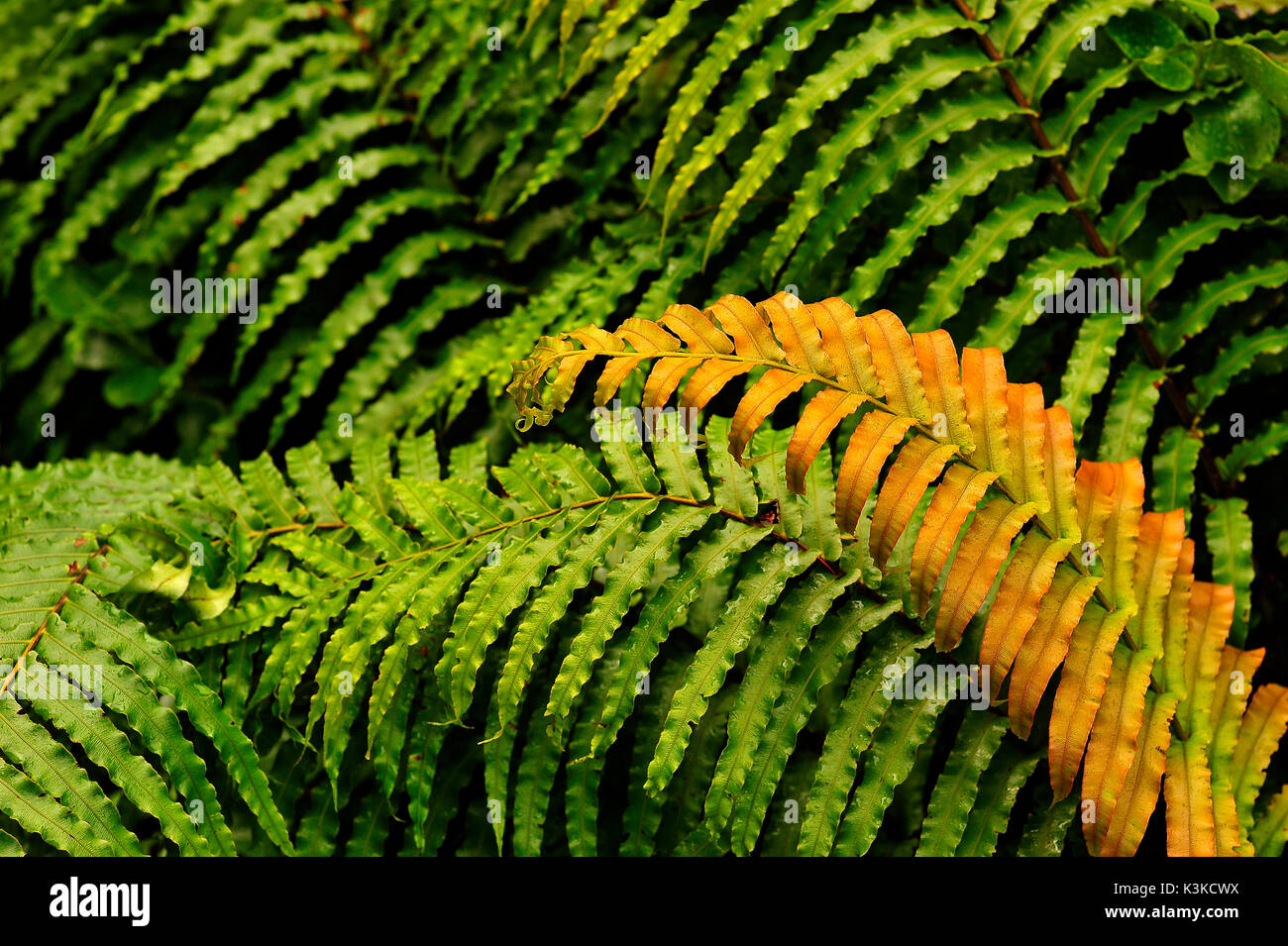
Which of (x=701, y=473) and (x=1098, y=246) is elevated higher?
(x=1098, y=246)

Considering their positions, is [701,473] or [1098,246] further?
[1098,246]

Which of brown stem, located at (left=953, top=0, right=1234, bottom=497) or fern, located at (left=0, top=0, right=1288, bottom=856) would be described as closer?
fern, located at (left=0, top=0, right=1288, bottom=856)

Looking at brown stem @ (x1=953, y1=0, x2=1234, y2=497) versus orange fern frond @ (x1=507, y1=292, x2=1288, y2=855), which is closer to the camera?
orange fern frond @ (x1=507, y1=292, x2=1288, y2=855)

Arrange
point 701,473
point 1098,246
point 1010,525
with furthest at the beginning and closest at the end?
point 1098,246 → point 701,473 → point 1010,525

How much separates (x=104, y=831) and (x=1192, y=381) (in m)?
2.00

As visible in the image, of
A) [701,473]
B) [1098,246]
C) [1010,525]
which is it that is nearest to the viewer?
[1010,525]

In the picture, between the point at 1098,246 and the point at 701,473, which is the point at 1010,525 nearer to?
the point at 701,473

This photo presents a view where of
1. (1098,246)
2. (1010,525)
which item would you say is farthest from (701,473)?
(1098,246)

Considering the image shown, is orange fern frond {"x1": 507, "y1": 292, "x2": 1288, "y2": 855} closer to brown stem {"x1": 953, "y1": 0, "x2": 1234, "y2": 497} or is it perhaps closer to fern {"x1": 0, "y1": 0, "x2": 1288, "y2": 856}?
fern {"x1": 0, "y1": 0, "x2": 1288, "y2": 856}

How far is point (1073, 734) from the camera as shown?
53.2 inches

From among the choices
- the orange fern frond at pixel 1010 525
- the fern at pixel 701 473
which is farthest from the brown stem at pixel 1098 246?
the orange fern frond at pixel 1010 525

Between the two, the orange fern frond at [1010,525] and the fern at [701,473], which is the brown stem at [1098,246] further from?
the orange fern frond at [1010,525]

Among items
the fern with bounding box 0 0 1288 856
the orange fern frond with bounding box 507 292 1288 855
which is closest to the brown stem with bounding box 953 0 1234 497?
the fern with bounding box 0 0 1288 856

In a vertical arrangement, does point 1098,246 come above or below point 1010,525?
above
